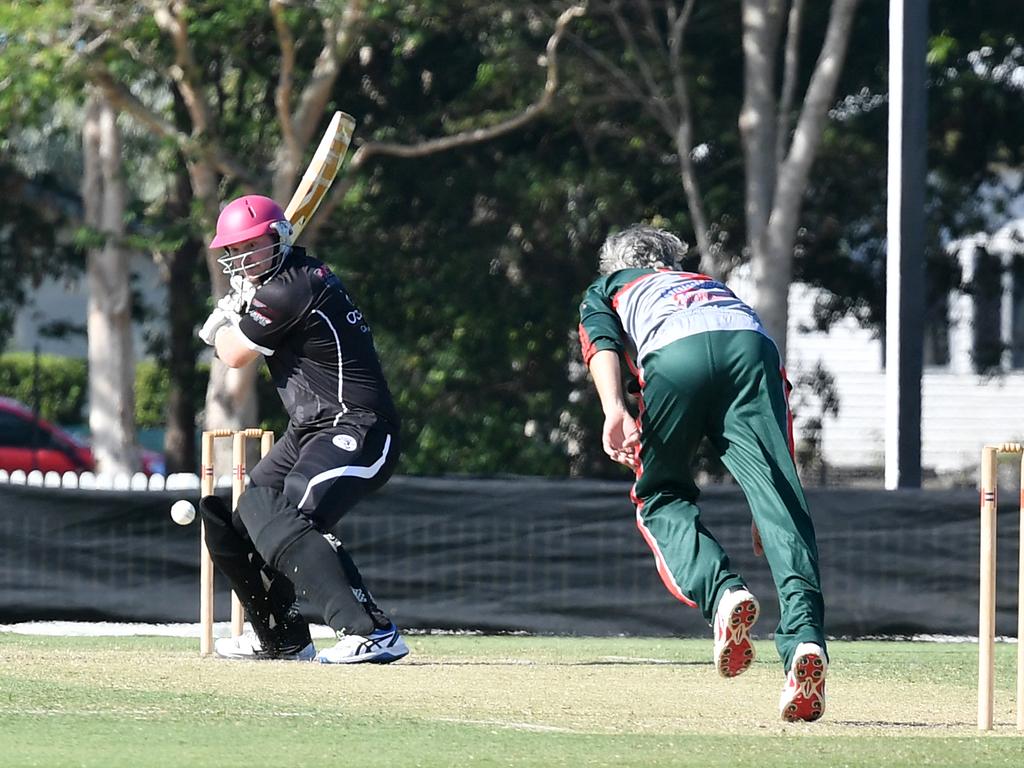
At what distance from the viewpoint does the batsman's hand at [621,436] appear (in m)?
6.12

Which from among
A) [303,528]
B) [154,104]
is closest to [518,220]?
[154,104]

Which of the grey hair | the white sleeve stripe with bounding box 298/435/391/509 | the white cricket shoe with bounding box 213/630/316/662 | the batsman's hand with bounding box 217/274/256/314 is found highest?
the grey hair

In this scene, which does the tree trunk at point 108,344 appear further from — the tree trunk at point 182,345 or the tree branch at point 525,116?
the tree branch at point 525,116

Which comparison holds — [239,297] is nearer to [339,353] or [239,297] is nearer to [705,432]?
[339,353]

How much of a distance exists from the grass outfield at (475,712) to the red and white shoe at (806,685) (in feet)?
0.31

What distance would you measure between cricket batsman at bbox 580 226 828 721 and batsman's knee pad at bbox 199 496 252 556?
204cm

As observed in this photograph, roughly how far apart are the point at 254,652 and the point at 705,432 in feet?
8.81

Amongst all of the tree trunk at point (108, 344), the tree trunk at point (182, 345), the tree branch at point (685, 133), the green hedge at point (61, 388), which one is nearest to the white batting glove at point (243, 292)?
the tree branch at point (685, 133)

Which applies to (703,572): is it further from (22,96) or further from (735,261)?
(735,261)

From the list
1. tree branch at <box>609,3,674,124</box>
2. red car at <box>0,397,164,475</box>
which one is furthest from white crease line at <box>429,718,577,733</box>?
red car at <box>0,397,164,475</box>

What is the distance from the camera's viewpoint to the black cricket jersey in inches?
293

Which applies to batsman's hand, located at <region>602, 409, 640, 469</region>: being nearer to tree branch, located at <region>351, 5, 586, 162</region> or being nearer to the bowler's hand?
the bowler's hand

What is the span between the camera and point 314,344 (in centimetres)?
752

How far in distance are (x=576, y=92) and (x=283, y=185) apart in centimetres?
338
